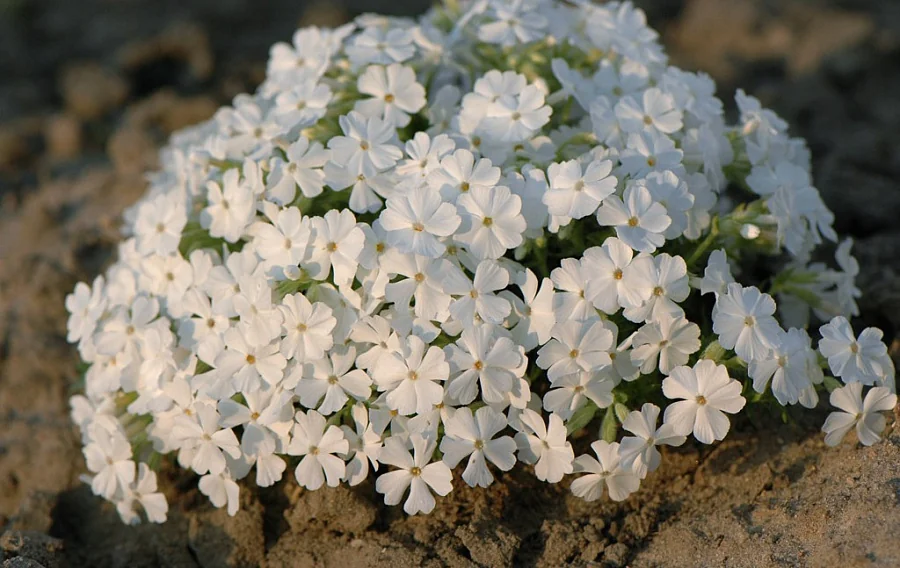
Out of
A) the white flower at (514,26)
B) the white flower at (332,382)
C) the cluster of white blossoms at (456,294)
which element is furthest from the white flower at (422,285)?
the white flower at (514,26)

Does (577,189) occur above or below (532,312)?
above

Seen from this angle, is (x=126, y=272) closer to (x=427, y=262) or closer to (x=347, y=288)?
(x=347, y=288)

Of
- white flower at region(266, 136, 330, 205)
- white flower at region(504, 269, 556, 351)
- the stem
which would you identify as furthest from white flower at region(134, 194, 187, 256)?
the stem

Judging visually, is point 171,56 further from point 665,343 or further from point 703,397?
point 703,397

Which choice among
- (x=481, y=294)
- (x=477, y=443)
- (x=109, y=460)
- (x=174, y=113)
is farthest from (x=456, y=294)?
(x=174, y=113)

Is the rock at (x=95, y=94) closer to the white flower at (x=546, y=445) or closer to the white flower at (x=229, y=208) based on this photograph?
the white flower at (x=229, y=208)

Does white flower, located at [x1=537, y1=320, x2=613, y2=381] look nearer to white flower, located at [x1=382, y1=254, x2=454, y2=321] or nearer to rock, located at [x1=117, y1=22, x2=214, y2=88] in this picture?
white flower, located at [x1=382, y1=254, x2=454, y2=321]
